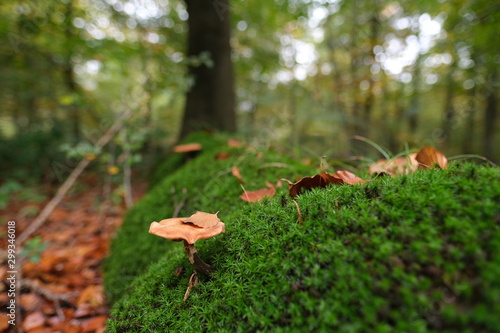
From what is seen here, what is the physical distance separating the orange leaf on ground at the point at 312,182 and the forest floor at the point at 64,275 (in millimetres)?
1709

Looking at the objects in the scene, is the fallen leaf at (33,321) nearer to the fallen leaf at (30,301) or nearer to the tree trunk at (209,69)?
the fallen leaf at (30,301)

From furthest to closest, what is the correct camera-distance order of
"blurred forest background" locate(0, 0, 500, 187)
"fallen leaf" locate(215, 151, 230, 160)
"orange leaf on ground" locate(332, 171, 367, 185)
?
"blurred forest background" locate(0, 0, 500, 187) → "fallen leaf" locate(215, 151, 230, 160) → "orange leaf on ground" locate(332, 171, 367, 185)

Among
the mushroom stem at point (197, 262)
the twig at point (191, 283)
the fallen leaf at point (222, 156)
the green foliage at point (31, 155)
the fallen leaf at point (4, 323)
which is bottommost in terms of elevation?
the fallen leaf at point (4, 323)

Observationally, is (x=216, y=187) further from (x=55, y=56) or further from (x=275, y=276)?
(x=55, y=56)

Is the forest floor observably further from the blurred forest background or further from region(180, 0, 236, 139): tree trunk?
region(180, 0, 236, 139): tree trunk

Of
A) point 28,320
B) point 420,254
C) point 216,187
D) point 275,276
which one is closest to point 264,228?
point 275,276

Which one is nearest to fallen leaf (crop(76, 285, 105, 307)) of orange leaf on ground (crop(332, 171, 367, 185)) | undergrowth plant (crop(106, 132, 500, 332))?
undergrowth plant (crop(106, 132, 500, 332))

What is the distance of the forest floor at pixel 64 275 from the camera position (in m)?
1.85

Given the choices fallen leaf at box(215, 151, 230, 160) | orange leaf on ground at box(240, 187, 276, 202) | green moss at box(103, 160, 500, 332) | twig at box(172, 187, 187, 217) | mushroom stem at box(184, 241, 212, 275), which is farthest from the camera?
fallen leaf at box(215, 151, 230, 160)

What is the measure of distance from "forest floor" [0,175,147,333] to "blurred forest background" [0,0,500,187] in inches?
40.3

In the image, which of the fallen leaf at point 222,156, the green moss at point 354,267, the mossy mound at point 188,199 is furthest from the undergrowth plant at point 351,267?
the fallen leaf at point 222,156

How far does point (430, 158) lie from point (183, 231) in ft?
4.77

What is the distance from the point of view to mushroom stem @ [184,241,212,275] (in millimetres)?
1138

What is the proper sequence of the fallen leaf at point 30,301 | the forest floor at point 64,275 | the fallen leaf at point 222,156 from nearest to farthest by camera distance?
the forest floor at point 64,275, the fallen leaf at point 30,301, the fallen leaf at point 222,156
